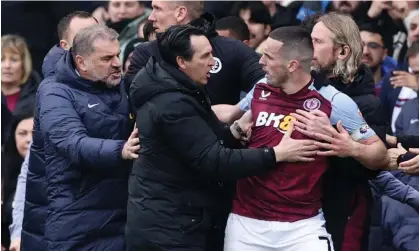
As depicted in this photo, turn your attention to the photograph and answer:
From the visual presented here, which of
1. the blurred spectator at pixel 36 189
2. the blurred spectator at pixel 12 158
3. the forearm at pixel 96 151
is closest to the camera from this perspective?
the forearm at pixel 96 151

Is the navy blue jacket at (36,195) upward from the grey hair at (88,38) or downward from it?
downward

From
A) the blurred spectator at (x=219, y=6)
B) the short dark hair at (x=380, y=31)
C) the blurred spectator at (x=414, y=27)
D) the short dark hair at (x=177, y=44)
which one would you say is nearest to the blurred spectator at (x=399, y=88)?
Answer: the blurred spectator at (x=414, y=27)

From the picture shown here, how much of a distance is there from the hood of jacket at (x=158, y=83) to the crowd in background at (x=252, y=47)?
1.80 metres

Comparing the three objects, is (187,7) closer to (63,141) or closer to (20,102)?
(63,141)

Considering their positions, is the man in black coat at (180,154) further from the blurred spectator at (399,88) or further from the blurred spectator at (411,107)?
the blurred spectator at (399,88)

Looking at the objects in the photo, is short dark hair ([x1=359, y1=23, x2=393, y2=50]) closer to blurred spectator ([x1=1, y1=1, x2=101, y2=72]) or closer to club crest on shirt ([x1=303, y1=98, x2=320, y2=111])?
blurred spectator ([x1=1, y1=1, x2=101, y2=72])

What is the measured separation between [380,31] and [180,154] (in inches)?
176

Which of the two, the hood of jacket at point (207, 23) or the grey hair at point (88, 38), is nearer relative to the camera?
the grey hair at point (88, 38)

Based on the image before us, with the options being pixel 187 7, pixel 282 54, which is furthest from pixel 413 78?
pixel 282 54

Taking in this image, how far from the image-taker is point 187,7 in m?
7.70

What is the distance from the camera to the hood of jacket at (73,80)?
24.0ft

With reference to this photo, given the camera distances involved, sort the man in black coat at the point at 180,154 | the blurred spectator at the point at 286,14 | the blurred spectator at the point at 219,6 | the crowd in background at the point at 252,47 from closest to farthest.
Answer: the man in black coat at the point at 180,154
the crowd in background at the point at 252,47
the blurred spectator at the point at 286,14
the blurred spectator at the point at 219,6

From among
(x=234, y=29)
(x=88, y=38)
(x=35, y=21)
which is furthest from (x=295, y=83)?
(x=35, y=21)

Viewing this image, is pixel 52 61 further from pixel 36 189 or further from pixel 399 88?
pixel 399 88
